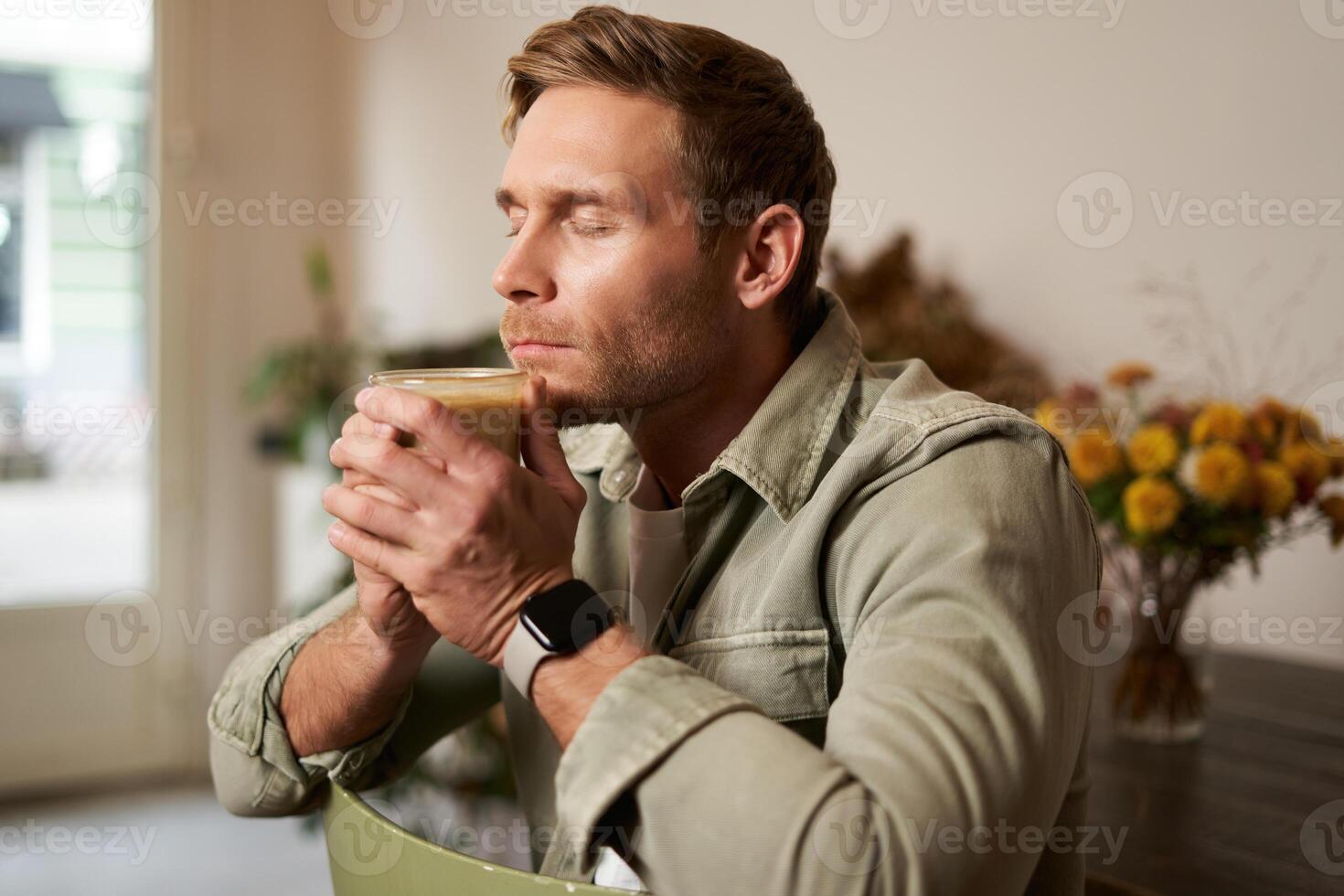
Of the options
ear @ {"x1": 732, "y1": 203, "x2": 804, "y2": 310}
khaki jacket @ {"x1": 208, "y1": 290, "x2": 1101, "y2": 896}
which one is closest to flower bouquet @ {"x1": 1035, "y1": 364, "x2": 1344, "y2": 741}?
khaki jacket @ {"x1": 208, "y1": 290, "x2": 1101, "y2": 896}

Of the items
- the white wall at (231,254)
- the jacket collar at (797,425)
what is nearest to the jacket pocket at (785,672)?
the jacket collar at (797,425)

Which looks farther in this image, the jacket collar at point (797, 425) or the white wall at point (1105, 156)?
the white wall at point (1105, 156)

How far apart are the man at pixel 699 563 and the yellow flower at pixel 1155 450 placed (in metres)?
0.45

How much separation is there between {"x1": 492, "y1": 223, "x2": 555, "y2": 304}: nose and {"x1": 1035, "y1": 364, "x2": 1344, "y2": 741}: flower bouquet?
29.1 inches

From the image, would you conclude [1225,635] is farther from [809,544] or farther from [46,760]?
[46,760]

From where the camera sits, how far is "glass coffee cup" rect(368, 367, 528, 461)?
0.88 meters

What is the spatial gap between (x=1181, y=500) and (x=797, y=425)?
1.97 ft

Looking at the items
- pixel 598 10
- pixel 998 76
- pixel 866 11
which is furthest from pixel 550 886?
pixel 866 11

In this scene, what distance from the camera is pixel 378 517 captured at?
82 cm

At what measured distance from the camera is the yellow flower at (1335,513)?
4.43ft

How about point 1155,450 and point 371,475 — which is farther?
point 1155,450

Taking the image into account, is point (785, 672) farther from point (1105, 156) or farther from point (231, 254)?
point (231, 254)

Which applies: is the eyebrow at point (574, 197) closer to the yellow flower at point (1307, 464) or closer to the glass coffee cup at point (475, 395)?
the glass coffee cup at point (475, 395)

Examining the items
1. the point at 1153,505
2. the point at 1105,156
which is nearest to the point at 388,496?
the point at 1153,505
